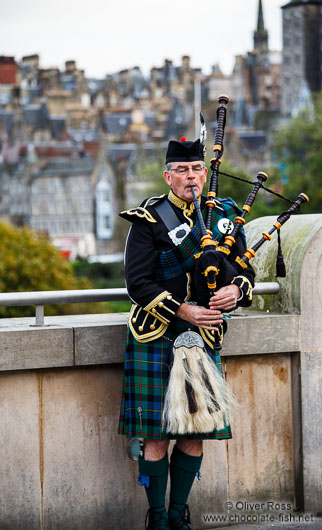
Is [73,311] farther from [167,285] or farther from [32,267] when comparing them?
[167,285]

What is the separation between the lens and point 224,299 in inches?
180

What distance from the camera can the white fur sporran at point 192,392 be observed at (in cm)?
457

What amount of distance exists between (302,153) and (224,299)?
213ft

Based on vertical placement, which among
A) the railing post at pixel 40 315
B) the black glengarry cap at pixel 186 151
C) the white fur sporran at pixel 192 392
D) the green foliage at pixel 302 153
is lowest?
the white fur sporran at pixel 192 392

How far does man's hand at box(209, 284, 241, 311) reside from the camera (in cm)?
455

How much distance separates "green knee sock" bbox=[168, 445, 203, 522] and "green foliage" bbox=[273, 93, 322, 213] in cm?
5700

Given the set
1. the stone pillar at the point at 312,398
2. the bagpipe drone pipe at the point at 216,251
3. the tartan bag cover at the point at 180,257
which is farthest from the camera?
the stone pillar at the point at 312,398

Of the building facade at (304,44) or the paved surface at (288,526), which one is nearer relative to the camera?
the paved surface at (288,526)

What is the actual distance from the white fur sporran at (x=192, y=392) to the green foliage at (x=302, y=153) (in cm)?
5713

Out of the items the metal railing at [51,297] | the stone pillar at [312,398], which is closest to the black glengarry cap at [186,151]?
the metal railing at [51,297]

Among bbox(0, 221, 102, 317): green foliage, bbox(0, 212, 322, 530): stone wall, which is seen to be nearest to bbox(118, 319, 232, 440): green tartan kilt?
bbox(0, 212, 322, 530): stone wall

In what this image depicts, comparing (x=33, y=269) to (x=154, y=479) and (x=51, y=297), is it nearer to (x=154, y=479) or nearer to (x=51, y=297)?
(x=51, y=297)

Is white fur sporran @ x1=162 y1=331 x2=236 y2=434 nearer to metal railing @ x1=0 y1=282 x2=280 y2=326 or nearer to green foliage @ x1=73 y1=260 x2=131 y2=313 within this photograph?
metal railing @ x1=0 y1=282 x2=280 y2=326

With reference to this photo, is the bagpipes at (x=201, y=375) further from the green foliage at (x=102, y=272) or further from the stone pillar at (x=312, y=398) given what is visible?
the green foliage at (x=102, y=272)
